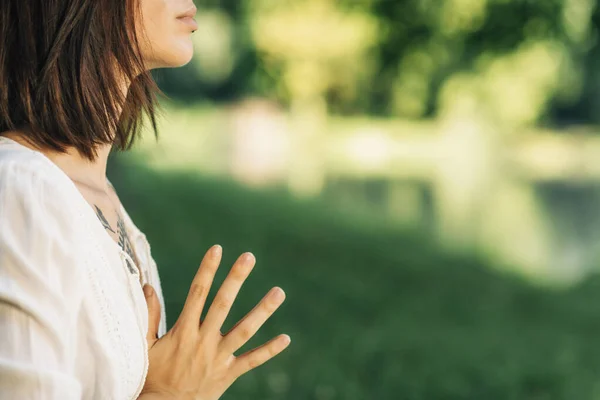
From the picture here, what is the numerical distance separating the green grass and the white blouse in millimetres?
4176

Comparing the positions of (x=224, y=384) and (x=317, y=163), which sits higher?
(x=224, y=384)

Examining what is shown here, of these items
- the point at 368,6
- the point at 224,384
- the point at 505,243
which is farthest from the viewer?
the point at 368,6

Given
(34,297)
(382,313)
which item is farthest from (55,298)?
(382,313)

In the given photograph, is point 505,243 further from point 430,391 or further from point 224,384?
point 224,384

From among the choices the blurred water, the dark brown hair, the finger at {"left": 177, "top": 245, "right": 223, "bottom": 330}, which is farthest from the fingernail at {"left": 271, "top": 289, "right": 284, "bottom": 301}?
the blurred water

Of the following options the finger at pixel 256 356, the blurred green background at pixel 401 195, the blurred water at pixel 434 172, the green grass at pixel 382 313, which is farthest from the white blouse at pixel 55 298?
the blurred water at pixel 434 172

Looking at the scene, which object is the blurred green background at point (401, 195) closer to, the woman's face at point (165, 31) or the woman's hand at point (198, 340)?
the woman's face at point (165, 31)

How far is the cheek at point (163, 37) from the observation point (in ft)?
5.26

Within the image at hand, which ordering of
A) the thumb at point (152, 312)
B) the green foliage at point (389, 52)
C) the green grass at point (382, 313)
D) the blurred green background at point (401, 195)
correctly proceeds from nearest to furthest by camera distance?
the thumb at point (152, 312)
the green grass at point (382, 313)
the blurred green background at point (401, 195)
the green foliage at point (389, 52)

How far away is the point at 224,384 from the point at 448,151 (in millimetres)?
24980

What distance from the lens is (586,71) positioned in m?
23.2

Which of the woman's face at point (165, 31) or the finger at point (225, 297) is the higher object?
the woman's face at point (165, 31)

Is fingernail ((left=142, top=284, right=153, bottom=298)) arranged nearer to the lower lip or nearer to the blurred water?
the lower lip

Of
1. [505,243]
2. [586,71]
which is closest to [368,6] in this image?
[586,71]
